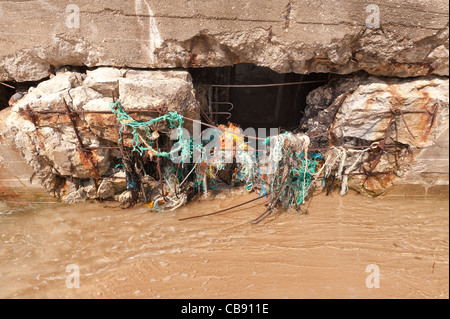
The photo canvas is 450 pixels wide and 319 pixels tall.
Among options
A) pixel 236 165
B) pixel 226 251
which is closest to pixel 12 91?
pixel 236 165

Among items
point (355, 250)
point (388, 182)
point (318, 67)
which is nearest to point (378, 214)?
point (388, 182)

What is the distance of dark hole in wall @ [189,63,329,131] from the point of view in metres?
4.29

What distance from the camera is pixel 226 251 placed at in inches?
120

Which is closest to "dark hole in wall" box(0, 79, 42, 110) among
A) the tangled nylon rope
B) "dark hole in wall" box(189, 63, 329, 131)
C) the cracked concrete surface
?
the cracked concrete surface

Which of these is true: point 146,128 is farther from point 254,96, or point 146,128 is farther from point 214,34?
point 254,96

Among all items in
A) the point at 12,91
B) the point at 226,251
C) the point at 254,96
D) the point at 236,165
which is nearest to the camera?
the point at 226,251

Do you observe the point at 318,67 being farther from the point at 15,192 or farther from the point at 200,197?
the point at 15,192

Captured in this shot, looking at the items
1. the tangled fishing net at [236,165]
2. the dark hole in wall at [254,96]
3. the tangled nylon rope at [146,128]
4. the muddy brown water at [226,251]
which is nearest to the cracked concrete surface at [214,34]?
the tangled nylon rope at [146,128]

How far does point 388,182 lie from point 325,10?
96.8 inches

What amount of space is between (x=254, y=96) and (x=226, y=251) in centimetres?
335

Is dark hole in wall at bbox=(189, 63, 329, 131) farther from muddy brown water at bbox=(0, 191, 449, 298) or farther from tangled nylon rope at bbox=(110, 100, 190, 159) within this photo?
muddy brown water at bbox=(0, 191, 449, 298)

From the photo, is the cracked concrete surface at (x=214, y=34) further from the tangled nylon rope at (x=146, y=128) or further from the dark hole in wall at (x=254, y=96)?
the dark hole in wall at (x=254, y=96)

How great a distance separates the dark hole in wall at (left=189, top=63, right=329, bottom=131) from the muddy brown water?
1622mm

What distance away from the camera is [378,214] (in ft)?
11.9
